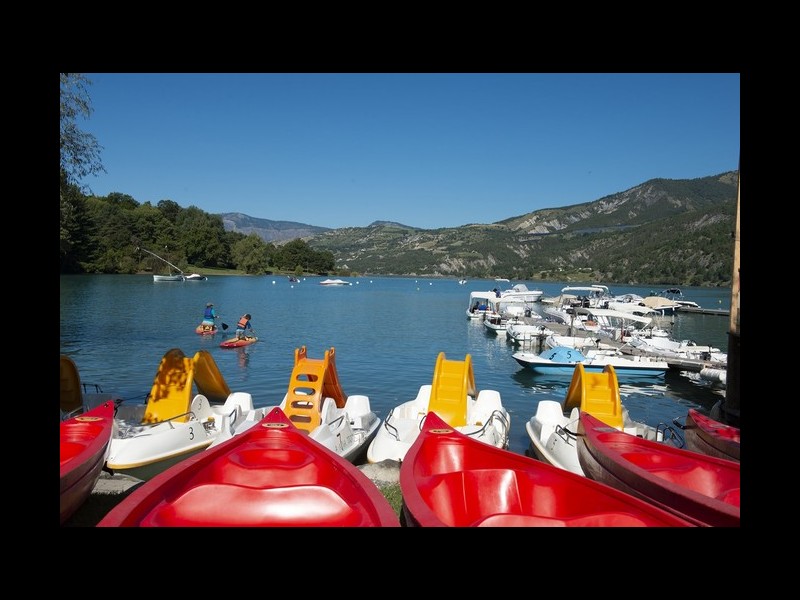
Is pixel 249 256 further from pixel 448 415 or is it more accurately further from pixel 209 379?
pixel 448 415

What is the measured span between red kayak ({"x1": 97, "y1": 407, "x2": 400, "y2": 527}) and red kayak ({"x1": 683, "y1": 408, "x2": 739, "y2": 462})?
20.8 ft

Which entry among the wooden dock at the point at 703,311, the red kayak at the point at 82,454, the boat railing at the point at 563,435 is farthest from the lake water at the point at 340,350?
the wooden dock at the point at 703,311

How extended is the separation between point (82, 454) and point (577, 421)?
830cm

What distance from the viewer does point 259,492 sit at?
5391 mm

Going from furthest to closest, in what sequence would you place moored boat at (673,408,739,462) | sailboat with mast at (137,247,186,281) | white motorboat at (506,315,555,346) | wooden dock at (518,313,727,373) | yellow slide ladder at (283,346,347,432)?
sailboat with mast at (137,247,186,281) → white motorboat at (506,315,555,346) → wooden dock at (518,313,727,373) → yellow slide ladder at (283,346,347,432) → moored boat at (673,408,739,462)

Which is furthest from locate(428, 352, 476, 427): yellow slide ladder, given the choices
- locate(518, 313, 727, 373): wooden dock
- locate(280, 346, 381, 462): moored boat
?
locate(518, 313, 727, 373): wooden dock

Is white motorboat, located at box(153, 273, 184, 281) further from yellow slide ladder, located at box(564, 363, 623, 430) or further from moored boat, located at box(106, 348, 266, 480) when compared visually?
yellow slide ladder, located at box(564, 363, 623, 430)

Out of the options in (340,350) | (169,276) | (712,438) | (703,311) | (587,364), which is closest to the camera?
(712,438)

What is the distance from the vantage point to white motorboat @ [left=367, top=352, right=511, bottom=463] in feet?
33.8

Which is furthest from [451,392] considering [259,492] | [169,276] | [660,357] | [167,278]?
[169,276]

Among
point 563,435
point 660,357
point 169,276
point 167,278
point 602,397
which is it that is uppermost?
point 169,276

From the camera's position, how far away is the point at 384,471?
915 centimetres
